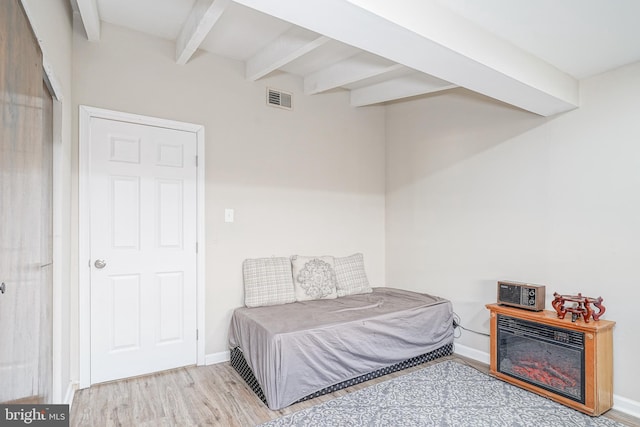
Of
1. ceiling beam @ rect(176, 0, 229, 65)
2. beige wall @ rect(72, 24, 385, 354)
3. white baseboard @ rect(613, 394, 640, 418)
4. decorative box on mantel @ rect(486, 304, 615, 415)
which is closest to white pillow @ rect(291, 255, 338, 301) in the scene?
beige wall @ rect(72, 24, 385, 354)

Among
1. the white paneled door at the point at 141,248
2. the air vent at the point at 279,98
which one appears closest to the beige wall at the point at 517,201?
the air vent at the point at 279,98

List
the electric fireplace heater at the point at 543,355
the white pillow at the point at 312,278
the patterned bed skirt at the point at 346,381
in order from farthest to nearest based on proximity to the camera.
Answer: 1. the white pillow at the point at 312,278
2. the patterned bed skirt at the point at 346,381
3. the electric fireplace heater at the point at 543,355

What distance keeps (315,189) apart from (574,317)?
2.48 meters

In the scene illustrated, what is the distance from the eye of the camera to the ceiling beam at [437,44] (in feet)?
5.42

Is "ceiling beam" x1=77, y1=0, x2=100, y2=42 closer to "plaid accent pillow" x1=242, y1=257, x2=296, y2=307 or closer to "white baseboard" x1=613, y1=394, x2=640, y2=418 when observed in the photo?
"plaid accent pillow" x1=242, y1=257, x2=296, y2=307

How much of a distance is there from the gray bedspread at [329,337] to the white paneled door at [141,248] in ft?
1.83

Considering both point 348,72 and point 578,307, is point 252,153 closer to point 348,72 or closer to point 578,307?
point 348,72

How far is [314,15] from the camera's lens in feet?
5.48

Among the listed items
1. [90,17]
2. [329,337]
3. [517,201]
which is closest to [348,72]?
[517,201]

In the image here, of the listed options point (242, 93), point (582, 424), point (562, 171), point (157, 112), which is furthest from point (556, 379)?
point (157, 112)

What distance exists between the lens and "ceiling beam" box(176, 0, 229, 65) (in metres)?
2.24

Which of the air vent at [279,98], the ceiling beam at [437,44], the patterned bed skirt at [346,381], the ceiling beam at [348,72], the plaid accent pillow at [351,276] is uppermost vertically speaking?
the ceiling beam at [348,72]

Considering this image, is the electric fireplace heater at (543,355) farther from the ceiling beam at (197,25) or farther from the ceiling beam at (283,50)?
the ceiling beam at (197,25)

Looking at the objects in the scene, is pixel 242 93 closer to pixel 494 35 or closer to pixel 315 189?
pixel 315 189
